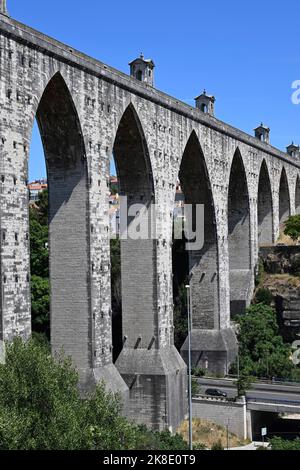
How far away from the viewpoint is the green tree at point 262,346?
48469 millimetres

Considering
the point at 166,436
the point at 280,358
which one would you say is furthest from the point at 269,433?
the point at 166,436

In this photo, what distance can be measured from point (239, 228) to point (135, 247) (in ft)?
65.4

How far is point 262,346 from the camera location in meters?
50.6

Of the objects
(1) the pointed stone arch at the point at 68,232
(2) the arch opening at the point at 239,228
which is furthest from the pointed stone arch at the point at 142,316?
(2) the arch opening at the point at 239,228

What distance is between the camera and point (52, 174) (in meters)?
34.2

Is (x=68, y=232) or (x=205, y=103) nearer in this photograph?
(x=68, y=232)

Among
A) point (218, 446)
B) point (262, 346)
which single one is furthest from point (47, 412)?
point (262, 346)

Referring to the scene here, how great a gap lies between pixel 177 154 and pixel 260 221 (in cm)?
2501

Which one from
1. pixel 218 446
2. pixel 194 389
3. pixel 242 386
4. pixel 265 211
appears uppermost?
pixel 265 211

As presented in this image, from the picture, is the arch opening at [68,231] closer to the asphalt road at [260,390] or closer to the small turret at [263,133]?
the asphalt road at [260,390]

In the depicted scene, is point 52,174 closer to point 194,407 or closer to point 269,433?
point 194,407

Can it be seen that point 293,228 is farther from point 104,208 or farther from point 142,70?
point 104,208

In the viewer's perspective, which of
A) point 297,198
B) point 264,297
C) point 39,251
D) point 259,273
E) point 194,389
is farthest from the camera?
point 297,198

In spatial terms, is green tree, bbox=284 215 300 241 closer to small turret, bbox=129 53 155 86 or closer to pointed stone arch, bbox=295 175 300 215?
pointed stone arch, bbox=295 175 300 215
